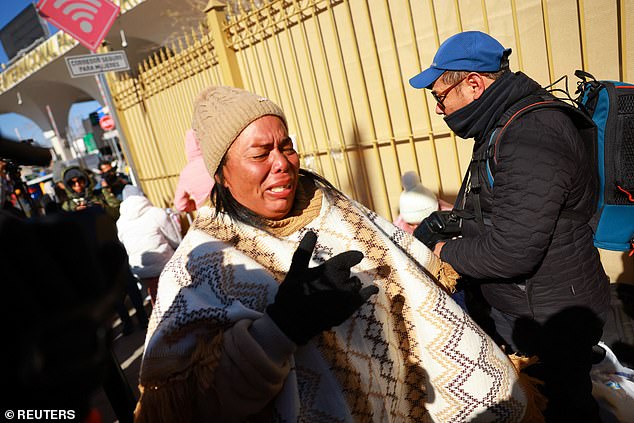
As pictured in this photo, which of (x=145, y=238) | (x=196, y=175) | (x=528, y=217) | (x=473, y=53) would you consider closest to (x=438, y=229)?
(x=528, y=217)

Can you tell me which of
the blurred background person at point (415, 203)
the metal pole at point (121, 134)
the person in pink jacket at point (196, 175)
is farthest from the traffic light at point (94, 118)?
the blurred background person at point (415, 203)

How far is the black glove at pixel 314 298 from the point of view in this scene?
0.96 meters

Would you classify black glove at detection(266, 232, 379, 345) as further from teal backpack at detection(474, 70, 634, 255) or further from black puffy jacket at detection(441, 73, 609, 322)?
teal backpack at detection(474, 70, 634, 255)

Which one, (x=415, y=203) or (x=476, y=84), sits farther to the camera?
(x=415, y=203)

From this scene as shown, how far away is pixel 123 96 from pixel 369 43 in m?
4.86

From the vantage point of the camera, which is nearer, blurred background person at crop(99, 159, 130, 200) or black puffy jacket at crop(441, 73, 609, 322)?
black puffy jacket at crop(441, 73, 609, 322)

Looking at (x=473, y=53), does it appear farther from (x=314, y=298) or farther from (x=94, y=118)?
(x=94, y=118)

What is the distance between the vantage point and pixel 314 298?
0.97 metres

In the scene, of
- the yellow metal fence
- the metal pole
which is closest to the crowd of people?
the yellow metal fence

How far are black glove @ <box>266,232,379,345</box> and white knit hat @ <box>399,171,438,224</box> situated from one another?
4.92ft

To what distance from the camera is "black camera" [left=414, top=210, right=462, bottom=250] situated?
72.6 inches

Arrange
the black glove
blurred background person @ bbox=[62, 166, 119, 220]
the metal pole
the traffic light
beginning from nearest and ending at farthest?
the black glove < blurred background person @ bbox=[62, 166, 119, 220] < the metal pole < the traffic light

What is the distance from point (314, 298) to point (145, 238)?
296 centimetres

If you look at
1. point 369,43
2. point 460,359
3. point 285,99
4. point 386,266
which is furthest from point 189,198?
point 460,359
